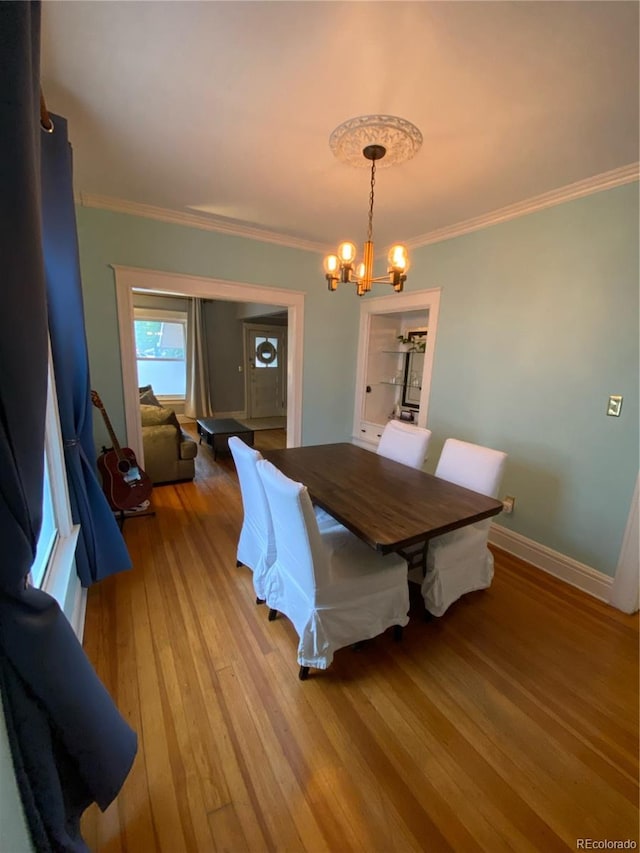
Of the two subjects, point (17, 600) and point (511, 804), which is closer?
point (17, 600)

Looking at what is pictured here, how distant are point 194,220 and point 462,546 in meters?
3.16

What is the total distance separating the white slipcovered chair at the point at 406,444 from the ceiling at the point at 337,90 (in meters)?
1.60

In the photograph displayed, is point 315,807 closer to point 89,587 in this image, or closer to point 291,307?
point 89,587

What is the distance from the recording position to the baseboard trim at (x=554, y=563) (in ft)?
6.98

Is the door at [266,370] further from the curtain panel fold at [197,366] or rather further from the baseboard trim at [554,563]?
the baseboard trim at [554,563]

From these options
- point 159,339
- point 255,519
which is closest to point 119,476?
point 255,519

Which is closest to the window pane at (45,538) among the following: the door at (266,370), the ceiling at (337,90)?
the ceiling at (337,90)

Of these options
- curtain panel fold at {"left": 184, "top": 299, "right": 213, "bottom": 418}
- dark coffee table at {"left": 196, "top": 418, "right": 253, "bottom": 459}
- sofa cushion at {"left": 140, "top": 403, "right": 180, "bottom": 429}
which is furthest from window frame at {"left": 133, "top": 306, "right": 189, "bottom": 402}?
sofa cushion at {"left": 140, "top": 403, "right": 180, "bottom": 429}

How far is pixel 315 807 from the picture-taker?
110cm

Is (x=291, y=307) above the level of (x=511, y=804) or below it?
above

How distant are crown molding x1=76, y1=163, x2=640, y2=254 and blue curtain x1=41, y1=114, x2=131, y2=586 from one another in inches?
41.3

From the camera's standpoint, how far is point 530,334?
2377 millimetres

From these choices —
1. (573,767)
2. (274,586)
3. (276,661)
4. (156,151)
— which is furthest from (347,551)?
(156,151)

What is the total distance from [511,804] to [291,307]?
140 inches
